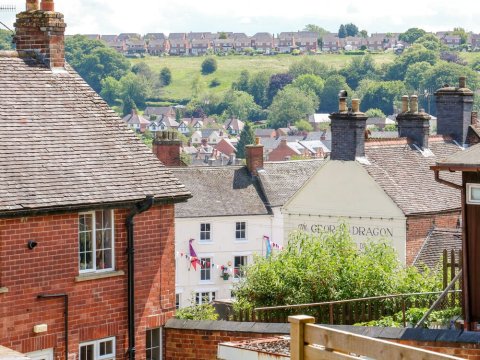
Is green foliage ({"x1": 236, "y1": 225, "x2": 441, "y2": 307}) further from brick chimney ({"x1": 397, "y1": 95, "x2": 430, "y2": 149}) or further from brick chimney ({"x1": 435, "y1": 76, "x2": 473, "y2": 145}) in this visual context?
brick chimney ({"x1": 435, "y1": 76, "x2": 473, "y2": 145})

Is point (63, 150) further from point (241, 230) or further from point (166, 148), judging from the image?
point (166, 148)

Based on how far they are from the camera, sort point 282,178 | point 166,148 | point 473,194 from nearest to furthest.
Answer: point 473,194
point 166,148
point 282,178

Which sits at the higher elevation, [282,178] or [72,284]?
[282,178]

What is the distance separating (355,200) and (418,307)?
1847 centimetres

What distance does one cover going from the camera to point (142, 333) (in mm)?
22719

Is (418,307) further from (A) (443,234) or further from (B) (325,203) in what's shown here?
(B) (325,203)

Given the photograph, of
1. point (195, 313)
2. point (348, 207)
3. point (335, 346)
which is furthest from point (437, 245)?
point (335, 346)

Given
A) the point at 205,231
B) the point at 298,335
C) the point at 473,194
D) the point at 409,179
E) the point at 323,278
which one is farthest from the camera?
the point at 205,231

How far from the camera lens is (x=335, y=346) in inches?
434

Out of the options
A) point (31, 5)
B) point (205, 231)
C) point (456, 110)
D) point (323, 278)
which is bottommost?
point (323, 278)

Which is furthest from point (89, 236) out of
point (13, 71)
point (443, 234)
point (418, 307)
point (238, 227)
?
point (238, 227)

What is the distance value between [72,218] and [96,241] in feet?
2.52

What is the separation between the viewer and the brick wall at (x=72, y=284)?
2078cm

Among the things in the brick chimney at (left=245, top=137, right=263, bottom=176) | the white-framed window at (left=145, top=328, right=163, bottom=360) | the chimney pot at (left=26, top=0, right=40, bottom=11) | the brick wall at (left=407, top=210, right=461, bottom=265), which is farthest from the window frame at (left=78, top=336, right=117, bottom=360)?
the brick chimney at (left=245, top=137, right=263, bottom=176)
